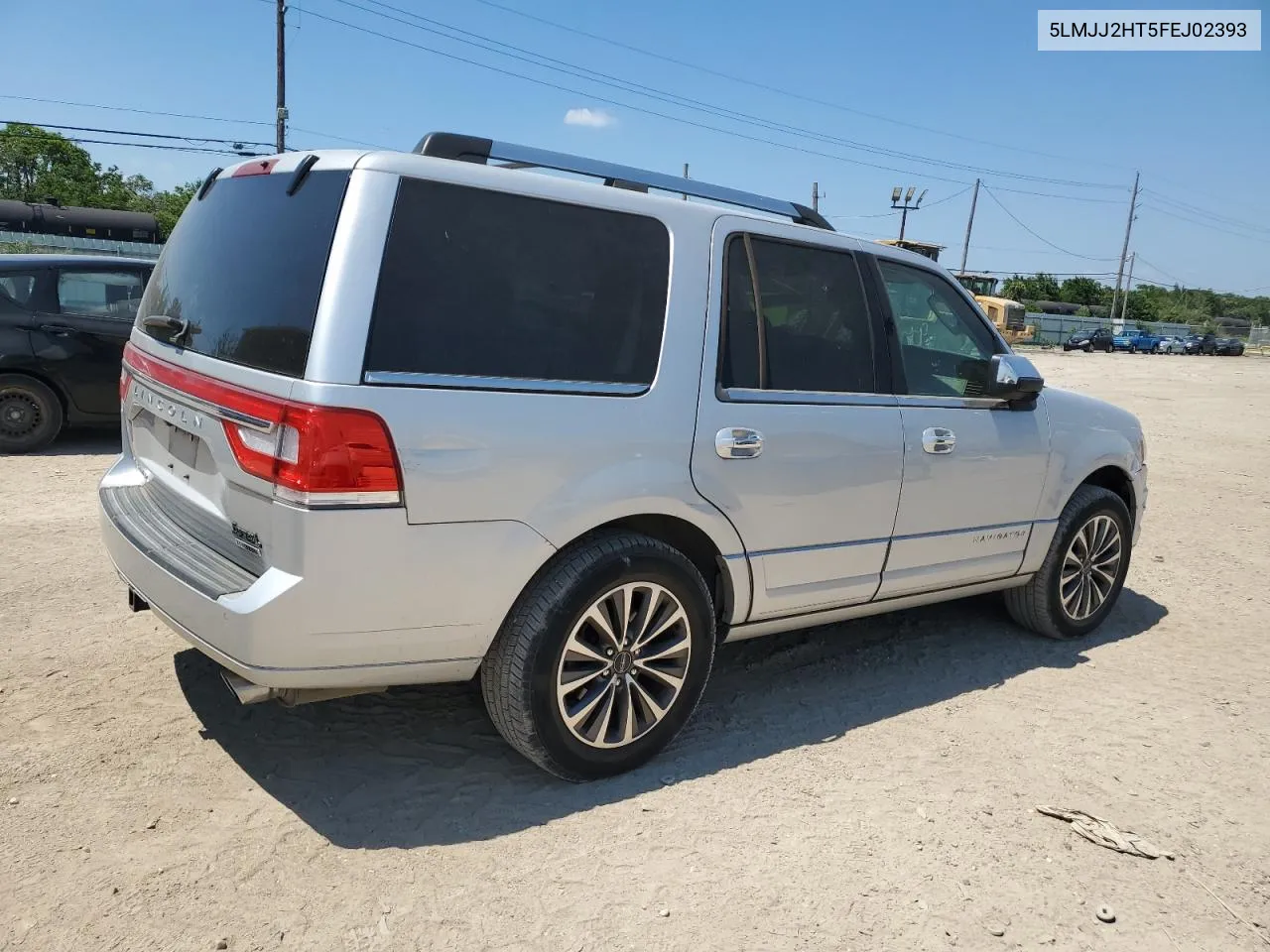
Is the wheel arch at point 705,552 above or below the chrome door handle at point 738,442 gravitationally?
below

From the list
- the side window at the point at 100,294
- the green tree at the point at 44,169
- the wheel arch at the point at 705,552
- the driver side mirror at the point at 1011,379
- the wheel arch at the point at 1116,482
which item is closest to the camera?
the wheel arch at the point at 705,552

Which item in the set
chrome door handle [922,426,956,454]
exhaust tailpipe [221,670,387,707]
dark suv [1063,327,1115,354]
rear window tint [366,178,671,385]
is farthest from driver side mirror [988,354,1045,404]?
dark suv [1063,327,1115,354]

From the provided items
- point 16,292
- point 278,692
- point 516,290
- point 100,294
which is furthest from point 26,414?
point 516,290

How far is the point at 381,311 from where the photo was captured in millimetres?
2689

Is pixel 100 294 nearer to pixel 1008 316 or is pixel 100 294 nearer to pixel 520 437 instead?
pixel 520 437

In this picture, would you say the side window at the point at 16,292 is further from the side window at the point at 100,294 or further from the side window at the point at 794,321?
the side window at the point at 794,321

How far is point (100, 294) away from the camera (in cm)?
836

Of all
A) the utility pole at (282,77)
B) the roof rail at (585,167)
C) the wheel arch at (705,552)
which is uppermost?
the utility pole at (282,77)

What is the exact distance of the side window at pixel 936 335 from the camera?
4168 mm

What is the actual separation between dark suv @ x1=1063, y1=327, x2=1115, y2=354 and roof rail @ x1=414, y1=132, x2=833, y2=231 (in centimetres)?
6107

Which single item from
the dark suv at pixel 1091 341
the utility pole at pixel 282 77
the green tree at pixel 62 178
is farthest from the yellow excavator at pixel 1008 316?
the green tree at pixel 62 178

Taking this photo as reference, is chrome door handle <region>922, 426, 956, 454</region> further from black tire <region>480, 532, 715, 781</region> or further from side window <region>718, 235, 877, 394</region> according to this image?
black tire <region>480, 532, 715, 781</region>

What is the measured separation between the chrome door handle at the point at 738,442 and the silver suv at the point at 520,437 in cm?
1

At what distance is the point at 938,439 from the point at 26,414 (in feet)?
25.3
